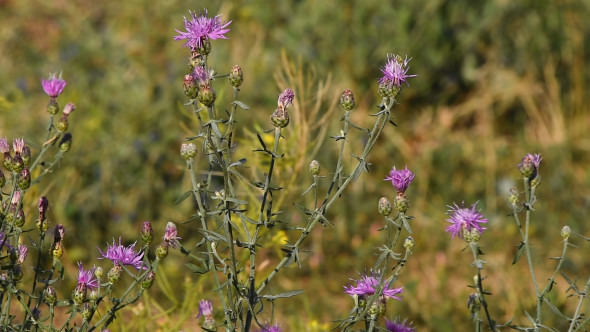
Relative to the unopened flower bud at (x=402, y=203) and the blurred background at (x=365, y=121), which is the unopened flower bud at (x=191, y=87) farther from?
the blurred background at (x=365, y=121)

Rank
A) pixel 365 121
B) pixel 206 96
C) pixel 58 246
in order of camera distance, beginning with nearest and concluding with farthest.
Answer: pixel 206 96
pixel 58 246
pixel 365 121

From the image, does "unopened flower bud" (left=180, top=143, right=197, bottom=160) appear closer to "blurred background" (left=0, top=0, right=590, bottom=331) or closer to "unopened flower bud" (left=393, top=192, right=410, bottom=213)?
"unopened flower bud" (left=393, top=192, right=410, bottom=213)

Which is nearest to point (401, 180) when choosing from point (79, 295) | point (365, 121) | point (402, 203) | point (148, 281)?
point (402, 203)

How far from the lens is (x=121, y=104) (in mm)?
3639

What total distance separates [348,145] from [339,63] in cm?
42

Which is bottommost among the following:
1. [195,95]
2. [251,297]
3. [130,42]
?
[251,297]

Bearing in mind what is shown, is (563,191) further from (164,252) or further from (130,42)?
(164,252)

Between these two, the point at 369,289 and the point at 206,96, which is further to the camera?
the point at 369,289

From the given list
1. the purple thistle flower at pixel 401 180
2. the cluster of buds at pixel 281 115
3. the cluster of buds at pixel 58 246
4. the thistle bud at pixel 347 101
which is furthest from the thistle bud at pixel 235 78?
the cluster of buds at pixel 58 246

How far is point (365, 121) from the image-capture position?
3.76 metres

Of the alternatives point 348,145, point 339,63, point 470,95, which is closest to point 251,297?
point 348,145

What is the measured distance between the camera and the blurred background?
3385 mm

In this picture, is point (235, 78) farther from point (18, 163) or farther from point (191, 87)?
point (18, 163)

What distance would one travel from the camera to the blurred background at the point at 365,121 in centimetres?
338
